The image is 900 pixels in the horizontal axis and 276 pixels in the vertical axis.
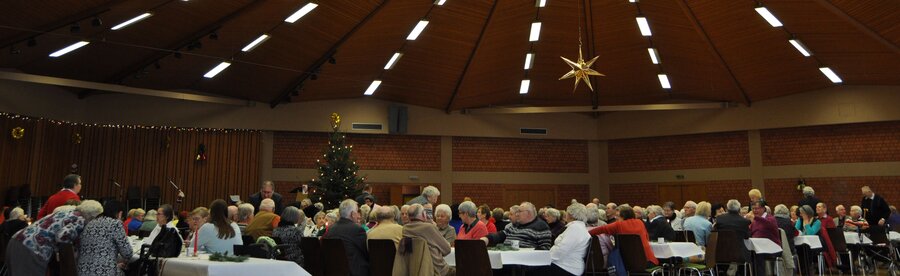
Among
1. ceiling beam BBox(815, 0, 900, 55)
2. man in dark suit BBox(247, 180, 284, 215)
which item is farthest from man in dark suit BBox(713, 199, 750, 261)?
man in dark suit BBox(247, 180, 284, 215)

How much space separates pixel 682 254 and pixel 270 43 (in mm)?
11197

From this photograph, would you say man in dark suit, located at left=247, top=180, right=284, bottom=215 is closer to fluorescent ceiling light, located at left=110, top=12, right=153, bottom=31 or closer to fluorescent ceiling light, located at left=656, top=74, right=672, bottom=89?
fluorescent ceiling light, located at left=110, top=12, right=153, bottom=31

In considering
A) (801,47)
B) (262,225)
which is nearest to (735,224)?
(262,225)

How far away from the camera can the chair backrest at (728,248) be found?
27.7 feet

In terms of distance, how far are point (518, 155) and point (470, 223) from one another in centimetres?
1591

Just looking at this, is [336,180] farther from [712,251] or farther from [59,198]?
[712,251]

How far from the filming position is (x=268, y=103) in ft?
68.5

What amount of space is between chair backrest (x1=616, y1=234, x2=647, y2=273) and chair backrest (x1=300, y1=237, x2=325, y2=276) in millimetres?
3265

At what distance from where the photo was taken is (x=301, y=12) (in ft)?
47.2

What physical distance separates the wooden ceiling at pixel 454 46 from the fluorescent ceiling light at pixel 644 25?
0.51 feet

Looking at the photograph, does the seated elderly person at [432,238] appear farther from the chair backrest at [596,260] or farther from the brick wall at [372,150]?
the brick wall at [372,150]

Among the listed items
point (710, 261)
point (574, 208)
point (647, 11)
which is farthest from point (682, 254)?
point (647, 11)

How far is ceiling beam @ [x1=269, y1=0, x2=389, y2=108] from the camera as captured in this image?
15.1m

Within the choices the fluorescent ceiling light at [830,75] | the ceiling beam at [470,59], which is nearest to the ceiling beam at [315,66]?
the ceiling beam at [470,59]
